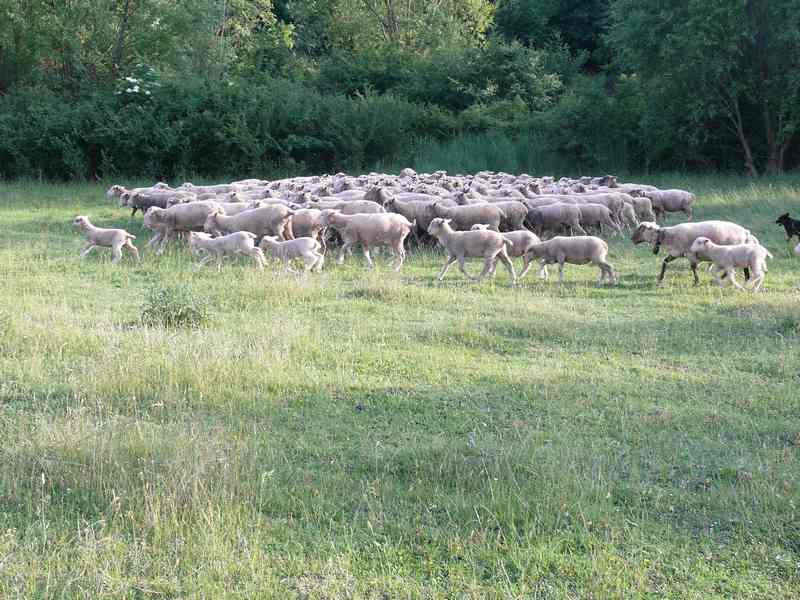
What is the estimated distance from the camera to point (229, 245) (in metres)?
14.9

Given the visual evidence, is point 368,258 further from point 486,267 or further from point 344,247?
point 486,267

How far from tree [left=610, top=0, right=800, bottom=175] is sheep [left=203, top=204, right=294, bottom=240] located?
60.5 ft

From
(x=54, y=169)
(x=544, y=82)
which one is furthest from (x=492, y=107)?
(x=54, y=169)

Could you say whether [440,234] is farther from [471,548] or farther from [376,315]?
[471,548]

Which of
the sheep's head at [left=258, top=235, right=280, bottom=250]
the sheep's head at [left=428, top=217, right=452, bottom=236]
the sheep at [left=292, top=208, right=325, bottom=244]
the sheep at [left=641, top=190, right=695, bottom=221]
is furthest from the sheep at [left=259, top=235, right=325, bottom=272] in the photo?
the sheep at [left=641, top=190, right=695, bottom=221]

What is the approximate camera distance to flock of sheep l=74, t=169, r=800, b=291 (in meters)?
14.3

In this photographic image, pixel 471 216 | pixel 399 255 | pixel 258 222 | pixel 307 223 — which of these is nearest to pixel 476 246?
pixel 399 255

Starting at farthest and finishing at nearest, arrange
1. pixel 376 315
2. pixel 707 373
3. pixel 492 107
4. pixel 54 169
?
pixel 492 107 → pixel 54 169 → pixel 376 315 → pixel 707 373

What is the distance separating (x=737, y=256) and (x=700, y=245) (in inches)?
20.0

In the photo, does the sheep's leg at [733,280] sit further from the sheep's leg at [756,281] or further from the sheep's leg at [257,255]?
the sheep's leg at [257,255]

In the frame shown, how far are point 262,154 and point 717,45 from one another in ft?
53.7

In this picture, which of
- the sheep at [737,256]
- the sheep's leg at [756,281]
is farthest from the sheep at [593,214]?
the sheep's leg at [756,281]

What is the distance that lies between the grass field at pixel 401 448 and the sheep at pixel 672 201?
987 cm

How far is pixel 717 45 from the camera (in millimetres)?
30812
